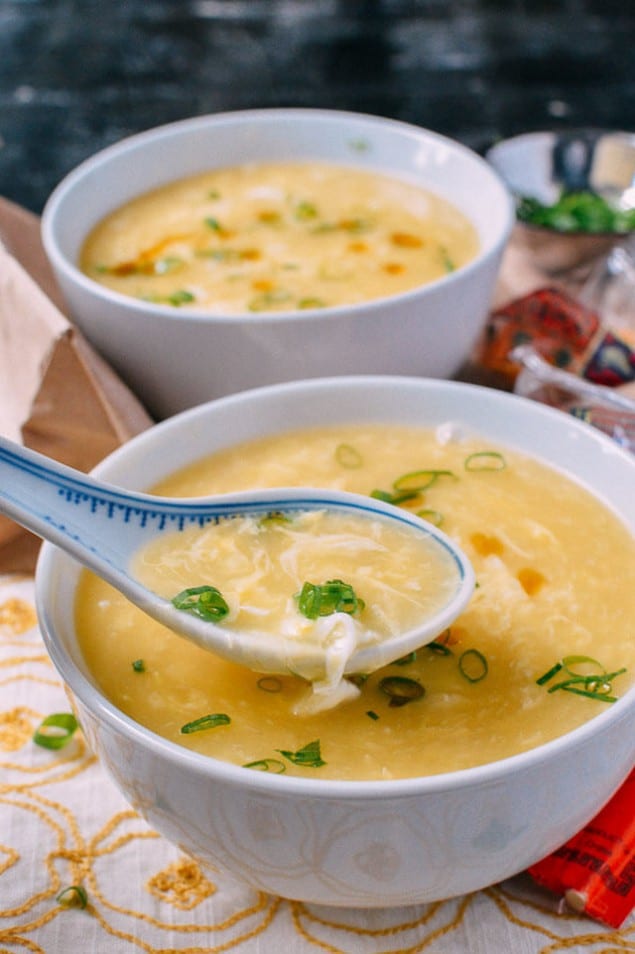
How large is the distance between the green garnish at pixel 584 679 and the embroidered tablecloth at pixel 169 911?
28cm

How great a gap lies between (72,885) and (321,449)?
27.1 inches

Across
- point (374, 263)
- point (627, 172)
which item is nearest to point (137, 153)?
point (374, 263)

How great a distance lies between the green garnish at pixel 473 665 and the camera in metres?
1.40

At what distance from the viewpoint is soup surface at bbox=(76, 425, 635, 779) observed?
131cm

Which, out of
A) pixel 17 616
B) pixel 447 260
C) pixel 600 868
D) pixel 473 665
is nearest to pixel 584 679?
pixel 473 665

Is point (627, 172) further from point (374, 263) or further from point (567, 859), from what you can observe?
point (567, 859)

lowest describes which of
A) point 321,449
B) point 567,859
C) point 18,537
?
point 18,537

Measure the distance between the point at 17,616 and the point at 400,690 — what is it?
2.53ft

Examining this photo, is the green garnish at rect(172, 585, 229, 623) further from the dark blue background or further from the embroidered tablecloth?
the dark blue background

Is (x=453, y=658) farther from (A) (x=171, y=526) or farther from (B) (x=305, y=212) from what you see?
(B) (x=305, y=212)

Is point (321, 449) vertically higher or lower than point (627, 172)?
higher

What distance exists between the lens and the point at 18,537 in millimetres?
2000

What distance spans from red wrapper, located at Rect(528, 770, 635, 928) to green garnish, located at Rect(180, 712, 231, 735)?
0.43 metres

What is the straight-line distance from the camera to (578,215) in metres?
2.90
